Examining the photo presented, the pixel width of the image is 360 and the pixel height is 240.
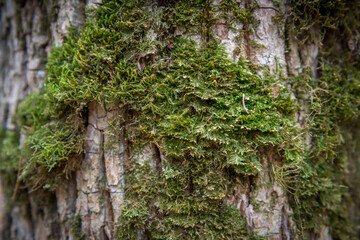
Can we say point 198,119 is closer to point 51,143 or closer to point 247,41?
point 247,41

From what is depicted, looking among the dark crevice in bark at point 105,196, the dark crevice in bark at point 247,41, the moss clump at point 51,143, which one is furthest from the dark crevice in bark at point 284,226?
the moss clump at point 51,143

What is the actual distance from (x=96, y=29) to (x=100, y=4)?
0.24 m

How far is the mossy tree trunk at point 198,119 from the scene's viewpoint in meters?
1.26

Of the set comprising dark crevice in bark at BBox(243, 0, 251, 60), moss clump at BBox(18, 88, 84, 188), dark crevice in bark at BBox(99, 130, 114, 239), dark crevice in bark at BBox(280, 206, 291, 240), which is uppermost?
dark crevice in bark at BBox(243, 0, 251, 60)

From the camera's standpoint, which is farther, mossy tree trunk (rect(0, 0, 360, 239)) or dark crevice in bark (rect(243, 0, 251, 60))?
dark crevice in bark (rect(243, 0, 251, 60))

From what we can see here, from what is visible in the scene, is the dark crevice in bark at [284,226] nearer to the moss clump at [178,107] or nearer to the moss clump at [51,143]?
the moss clump at [178,107]

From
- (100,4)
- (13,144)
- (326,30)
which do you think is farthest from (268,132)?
(13,144)

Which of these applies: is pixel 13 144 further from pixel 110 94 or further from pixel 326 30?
pixel 326 30

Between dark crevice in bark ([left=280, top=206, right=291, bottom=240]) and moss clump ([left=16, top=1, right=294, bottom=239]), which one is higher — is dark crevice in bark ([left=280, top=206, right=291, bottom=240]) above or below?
below

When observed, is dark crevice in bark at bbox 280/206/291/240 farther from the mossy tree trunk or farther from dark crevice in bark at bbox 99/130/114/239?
dark crevice in bark at bbox 99/130/114/239

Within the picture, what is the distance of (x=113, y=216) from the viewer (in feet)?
4.61

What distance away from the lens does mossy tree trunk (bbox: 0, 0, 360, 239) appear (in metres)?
1.26

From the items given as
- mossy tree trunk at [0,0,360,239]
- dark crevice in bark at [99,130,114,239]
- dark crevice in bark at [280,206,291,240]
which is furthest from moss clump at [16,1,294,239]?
dark crevice in bark at [280,206,291,240]

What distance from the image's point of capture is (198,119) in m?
1.26
